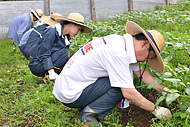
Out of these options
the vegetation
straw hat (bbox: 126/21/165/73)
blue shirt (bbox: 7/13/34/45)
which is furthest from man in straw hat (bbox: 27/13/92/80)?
blue shirt (bbox: 7/13/34/45)

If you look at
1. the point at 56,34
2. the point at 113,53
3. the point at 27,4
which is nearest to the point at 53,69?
the point at 56,34

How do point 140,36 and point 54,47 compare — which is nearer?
point 140,36

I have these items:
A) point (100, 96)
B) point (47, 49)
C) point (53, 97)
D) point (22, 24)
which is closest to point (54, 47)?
point (47, 49)

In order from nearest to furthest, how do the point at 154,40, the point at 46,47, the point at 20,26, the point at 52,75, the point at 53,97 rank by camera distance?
the point at 154,40, the point at 53,97, the point at 52,75, the point at 46,47, the point at 20,26

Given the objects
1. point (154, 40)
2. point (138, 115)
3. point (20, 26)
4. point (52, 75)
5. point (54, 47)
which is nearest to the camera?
Result: point (154, 40)

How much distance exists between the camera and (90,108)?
6.98 ft

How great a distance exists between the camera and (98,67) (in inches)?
79.3

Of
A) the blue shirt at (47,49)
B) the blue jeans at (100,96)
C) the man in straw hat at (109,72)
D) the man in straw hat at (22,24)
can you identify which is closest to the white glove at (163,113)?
the man in straw hat at (109,72)

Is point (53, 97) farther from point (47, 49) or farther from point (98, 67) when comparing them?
point (98, 67)

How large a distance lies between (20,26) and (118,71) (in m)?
3.89

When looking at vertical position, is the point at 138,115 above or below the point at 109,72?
below

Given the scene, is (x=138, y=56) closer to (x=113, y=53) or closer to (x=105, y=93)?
(x=113, y=53)

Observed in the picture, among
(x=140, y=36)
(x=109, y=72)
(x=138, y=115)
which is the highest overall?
(x=140, y=36)

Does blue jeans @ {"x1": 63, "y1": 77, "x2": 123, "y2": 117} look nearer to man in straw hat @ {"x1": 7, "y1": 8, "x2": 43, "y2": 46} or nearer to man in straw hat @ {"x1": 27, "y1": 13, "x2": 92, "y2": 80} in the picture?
man in straw hat @ {"x1": 27, "y1": 13, "x2": 92, "y2": 80}
